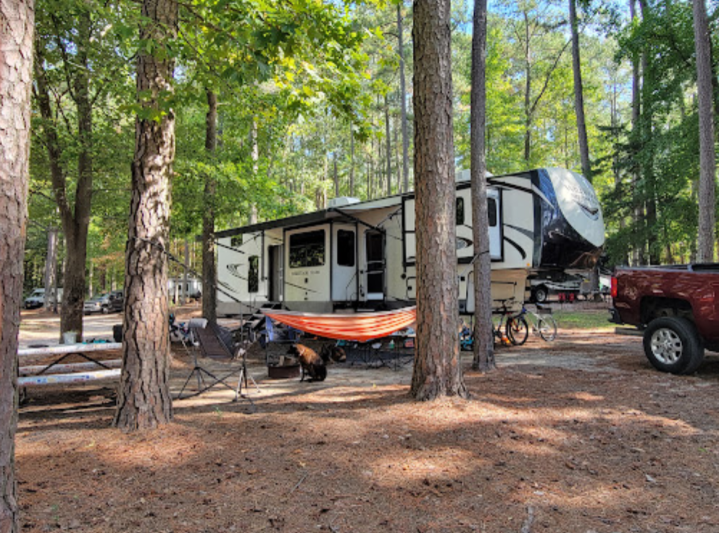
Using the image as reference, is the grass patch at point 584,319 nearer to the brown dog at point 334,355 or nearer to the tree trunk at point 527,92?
the brown dog at point 334,355

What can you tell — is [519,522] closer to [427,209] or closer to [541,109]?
[427,209]

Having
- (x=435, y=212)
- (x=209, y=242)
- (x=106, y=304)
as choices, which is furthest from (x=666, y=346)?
(x=106, y=304)

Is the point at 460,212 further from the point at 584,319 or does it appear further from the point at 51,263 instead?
the point at 51,263

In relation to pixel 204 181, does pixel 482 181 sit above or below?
below

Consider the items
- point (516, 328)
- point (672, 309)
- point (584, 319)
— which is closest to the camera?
point (672, 309)

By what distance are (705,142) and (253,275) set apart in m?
11.5

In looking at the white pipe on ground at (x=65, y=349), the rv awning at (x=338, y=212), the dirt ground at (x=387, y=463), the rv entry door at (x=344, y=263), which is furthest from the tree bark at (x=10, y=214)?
the rv entry door at (x=344, y=263)

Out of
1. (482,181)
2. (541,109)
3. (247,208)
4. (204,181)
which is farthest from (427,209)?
(541,109)

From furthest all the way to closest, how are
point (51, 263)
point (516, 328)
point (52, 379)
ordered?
point (51, 263) → point (516, 328) → point (52, 379)

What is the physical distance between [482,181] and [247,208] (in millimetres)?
6960

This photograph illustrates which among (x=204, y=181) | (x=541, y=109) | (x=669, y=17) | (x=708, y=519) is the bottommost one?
(x=708, y=519)

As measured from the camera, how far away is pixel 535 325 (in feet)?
35.7

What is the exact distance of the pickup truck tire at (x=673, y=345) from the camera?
20.3ft

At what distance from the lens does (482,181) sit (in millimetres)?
6902
